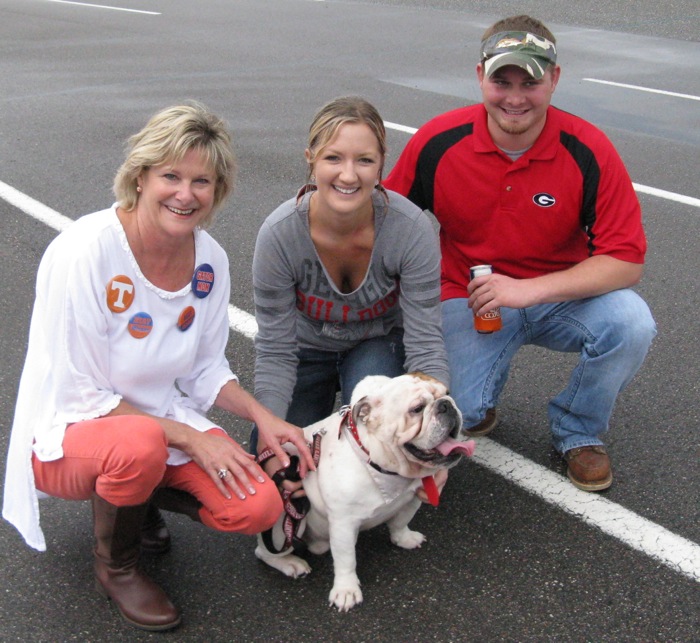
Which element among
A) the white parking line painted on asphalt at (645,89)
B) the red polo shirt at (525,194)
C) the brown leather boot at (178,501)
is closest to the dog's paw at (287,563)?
the brown leather boot at (178,501)

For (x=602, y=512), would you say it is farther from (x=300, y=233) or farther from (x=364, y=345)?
(x=300, y=233)

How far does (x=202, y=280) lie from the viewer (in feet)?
10.9

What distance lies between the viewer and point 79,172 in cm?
783

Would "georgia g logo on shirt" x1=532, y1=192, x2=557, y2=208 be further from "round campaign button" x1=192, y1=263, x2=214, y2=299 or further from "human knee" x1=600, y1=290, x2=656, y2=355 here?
"round campaign button" x1=192, y1=263, x2=214, y2=299

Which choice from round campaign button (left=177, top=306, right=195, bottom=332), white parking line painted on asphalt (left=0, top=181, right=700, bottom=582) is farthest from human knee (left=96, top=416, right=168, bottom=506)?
white parking line painted on asphalt (left=0, top=181, right=700, bottom=582)

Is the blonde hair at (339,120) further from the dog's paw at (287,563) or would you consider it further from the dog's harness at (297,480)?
the dog's paw at (287,563)

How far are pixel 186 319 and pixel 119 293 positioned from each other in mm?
272

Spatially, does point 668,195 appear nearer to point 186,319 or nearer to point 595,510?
point 595,510

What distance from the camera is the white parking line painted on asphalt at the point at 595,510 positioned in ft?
11.3

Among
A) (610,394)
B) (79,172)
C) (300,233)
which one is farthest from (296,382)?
(79,172)

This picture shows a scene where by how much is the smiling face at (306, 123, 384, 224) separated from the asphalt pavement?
128cm

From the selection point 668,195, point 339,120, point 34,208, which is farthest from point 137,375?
point 668,195

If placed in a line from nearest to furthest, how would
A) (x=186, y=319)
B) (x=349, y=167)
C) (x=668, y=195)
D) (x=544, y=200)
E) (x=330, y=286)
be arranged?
(x=186, y=319) → (x=349, y=167) → (x=330, y=286) → (x=544, y=200) → (x=668, y=195)

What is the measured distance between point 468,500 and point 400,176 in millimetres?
1400
